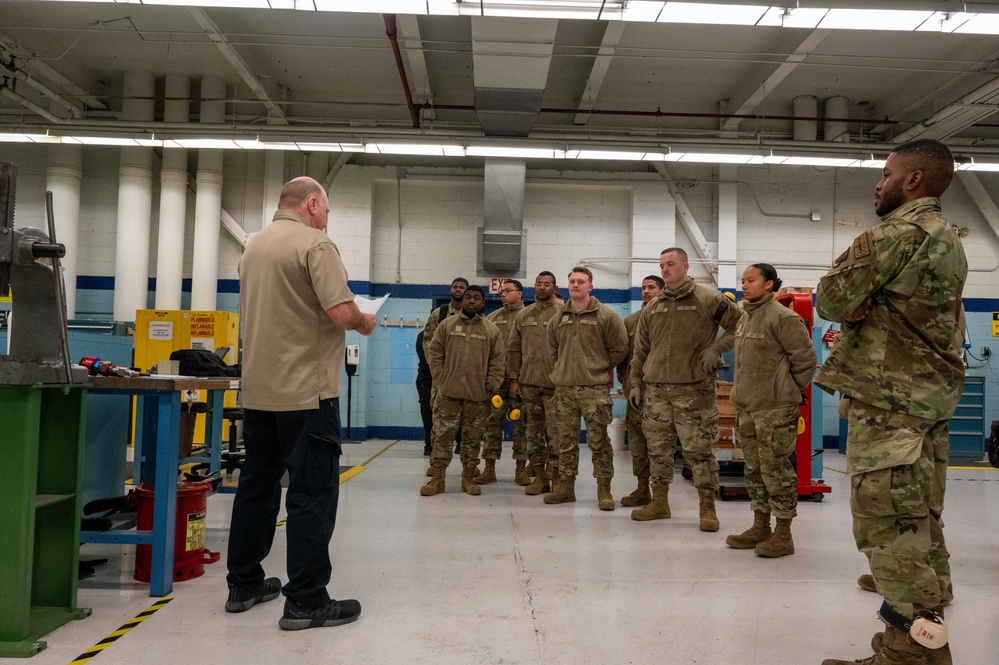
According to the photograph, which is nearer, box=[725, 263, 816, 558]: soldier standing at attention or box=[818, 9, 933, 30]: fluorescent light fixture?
box=[725, 263, 816, 558]: soldier standing at attention

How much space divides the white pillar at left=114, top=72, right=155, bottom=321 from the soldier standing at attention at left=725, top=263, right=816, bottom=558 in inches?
340

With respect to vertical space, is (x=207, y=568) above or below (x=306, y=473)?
below

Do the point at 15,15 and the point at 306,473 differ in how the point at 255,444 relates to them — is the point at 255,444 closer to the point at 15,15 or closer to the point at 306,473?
the point at 306,473

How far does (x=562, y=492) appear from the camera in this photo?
17.2 feet

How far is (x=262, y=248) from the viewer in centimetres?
261

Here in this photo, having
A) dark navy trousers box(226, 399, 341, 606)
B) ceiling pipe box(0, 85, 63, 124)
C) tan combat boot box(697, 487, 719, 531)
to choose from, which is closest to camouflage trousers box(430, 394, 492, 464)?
tan combat boot box(697, 487, 719, 531)

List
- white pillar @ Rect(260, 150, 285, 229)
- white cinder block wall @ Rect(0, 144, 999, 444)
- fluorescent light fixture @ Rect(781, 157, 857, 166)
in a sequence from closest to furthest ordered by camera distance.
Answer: fluorescent light fixture @ Rect(781, 157, 857, 166) → white pillar @ Rect(260, 150, 285, 229) → white cinder block wall @ Rect(0, 144, 999, 444)

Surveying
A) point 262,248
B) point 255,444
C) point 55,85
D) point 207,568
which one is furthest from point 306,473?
point 55,85

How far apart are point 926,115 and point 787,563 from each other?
9315mm

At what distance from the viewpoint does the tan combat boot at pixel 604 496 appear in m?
4.97

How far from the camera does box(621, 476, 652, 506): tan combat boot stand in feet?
17.0

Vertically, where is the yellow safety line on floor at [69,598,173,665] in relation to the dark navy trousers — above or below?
below

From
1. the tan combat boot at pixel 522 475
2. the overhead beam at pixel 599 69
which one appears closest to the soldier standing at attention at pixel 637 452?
the tan combat boot at pixel 522 475

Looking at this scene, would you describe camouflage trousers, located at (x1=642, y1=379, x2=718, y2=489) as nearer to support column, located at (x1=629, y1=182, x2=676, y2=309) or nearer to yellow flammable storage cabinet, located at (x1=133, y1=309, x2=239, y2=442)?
yellow flammable storage cabinet, located at (x1=133, y1=309, x2=239, y2=442)
